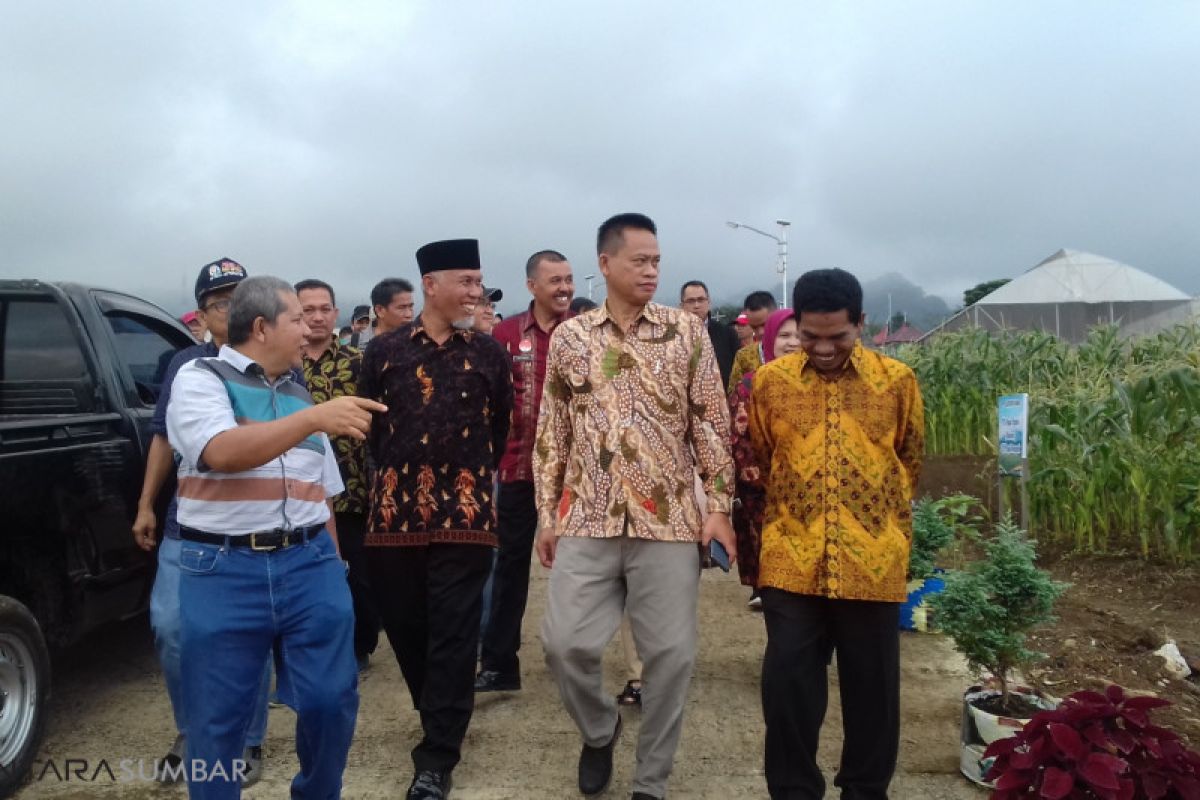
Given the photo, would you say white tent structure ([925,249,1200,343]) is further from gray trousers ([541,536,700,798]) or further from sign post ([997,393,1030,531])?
gray trousers ([541,536,700,798])

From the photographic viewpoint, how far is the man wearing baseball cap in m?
3.57

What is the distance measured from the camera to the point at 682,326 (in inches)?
139

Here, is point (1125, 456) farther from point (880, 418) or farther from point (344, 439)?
point (344, 439)

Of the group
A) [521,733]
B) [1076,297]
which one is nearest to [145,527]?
[521,733]

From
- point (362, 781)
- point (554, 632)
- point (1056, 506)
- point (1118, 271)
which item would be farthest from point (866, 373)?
point (1118, 271)

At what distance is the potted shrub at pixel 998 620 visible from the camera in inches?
142

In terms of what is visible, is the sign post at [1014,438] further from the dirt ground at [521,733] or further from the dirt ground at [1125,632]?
the dirt ground at [521,733]

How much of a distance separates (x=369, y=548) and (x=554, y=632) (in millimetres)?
913

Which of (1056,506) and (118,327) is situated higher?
(118,327)

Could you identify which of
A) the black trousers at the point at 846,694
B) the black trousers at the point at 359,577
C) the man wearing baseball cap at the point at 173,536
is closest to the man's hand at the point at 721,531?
the black trousers at the point at 846,694

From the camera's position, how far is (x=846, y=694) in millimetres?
3184

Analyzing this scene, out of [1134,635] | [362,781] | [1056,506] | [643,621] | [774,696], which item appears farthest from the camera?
[1056,506]

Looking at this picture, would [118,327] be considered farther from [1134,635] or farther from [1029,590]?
[1134,635]

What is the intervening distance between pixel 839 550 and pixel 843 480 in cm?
22
